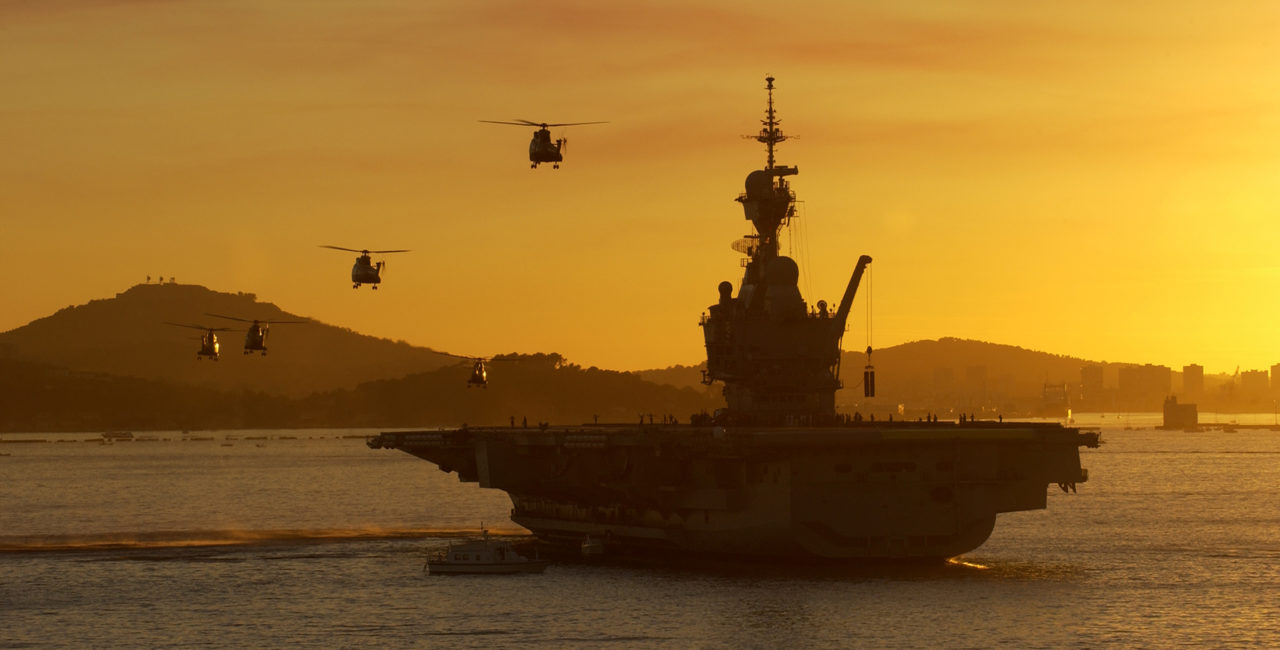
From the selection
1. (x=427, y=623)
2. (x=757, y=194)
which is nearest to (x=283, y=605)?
(x=427, y=623)

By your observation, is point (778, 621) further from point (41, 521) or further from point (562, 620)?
point (41, 521)

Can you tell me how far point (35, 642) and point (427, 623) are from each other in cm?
975

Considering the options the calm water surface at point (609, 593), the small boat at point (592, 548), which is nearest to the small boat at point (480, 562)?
the calm water surface at point (609, 593)

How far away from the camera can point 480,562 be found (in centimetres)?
5244

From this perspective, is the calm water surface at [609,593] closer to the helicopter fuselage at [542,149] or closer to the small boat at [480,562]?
the small boat at [480,562]

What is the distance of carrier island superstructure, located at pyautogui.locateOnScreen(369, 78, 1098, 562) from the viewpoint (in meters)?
46.3

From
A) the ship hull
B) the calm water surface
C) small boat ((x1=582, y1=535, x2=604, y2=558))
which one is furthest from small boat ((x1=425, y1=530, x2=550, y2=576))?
the ship hull

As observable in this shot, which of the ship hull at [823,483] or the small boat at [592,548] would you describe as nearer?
the ship hull at [823,483]

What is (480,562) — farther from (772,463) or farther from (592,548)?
(772,463)

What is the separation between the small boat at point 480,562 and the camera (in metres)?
52.2

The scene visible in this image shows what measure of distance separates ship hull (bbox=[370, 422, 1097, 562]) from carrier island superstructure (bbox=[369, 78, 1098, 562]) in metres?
0.05

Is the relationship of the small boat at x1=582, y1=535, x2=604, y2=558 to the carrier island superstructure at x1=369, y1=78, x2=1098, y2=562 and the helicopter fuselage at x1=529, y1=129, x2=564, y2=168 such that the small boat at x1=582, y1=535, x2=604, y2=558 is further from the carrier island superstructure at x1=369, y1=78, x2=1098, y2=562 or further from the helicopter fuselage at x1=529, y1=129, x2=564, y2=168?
the helicopter fuselage at x1=529, y1=129, x2=564, y2=168

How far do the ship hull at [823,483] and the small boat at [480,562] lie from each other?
10.9 ft

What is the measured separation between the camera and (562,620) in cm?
4212
